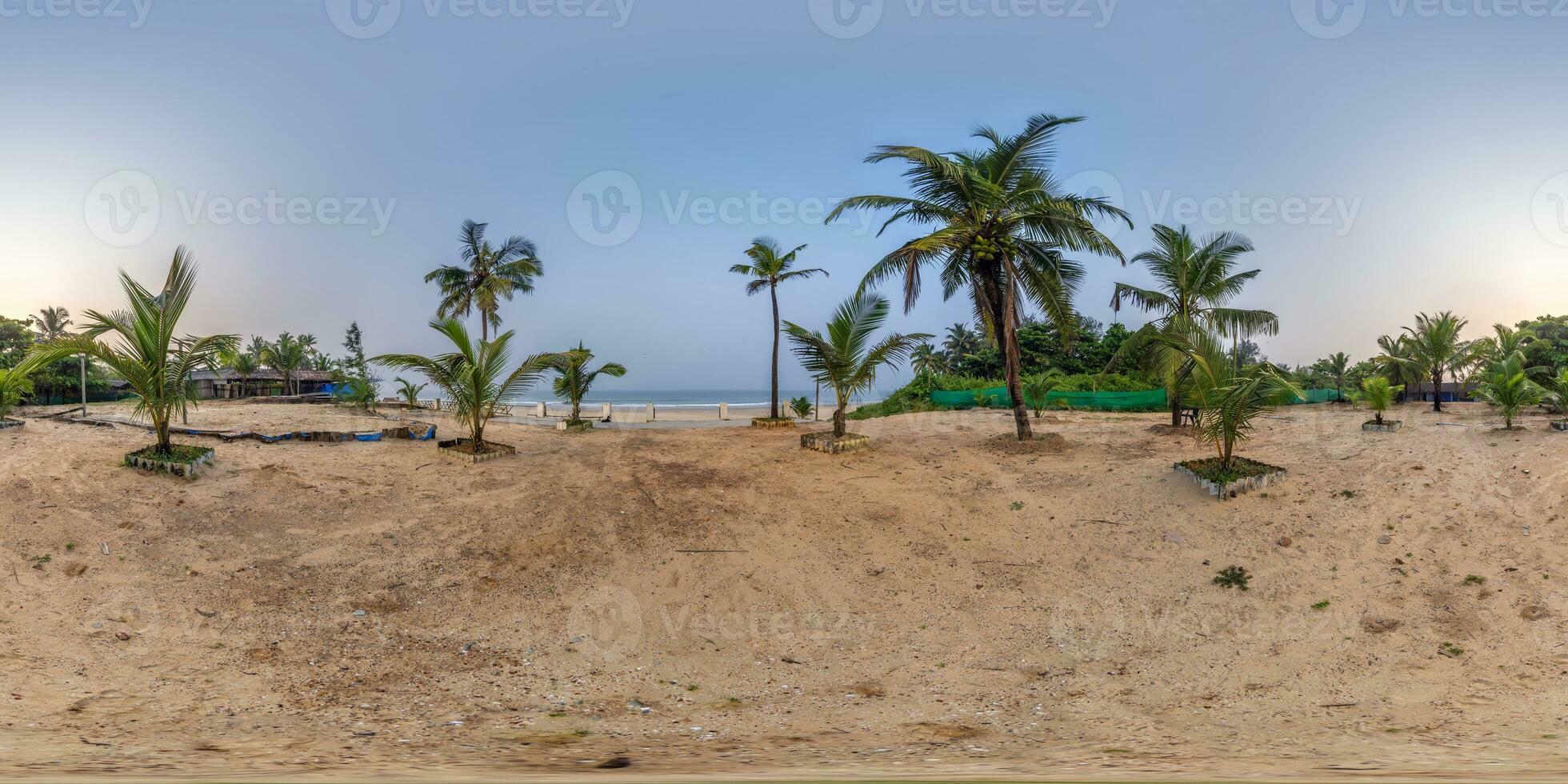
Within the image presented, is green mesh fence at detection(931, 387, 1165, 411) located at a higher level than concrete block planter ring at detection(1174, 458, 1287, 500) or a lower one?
higher

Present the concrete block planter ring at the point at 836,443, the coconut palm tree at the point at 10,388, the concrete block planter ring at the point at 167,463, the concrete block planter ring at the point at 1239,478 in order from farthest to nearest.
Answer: the concrete block planter ring at the point at 836,443
the coconut palm tree at the point at 10,388
the concrete block planter ring at the point at 167,463
the concrete block planter ring at the point at 1239,478

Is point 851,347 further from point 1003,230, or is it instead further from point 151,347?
point 151,347

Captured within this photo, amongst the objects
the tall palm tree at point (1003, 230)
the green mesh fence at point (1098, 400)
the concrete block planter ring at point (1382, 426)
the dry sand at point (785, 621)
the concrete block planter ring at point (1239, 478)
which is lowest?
the dry sand at point (785, 621)

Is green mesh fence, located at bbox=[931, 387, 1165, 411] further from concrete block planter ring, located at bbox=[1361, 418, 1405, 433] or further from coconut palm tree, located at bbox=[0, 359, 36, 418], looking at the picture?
coconut palm tree, located at bbox=[0, 359, 36, 418]

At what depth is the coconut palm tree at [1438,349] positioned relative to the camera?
17016 mm

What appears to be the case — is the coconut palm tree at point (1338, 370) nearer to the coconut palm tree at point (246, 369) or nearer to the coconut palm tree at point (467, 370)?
the coconut palm tree at point (467, 370)

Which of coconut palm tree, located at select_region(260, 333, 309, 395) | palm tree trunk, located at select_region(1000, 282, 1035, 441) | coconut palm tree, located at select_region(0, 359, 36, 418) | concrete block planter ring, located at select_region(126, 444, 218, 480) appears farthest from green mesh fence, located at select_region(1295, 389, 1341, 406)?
coconut palm tree, located at select_region(260, 333, 309, 395)

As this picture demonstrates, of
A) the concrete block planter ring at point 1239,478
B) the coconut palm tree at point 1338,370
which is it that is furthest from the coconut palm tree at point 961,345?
the concrete block planter ring at point 1239,478

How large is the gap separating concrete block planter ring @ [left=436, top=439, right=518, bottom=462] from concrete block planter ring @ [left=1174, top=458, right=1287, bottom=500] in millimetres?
10967

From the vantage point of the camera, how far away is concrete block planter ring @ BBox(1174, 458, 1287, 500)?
7.78 m

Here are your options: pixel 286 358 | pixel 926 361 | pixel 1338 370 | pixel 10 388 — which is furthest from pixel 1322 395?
pixel 286 358

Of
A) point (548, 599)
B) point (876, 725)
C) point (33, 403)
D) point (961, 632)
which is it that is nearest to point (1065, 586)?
point (961, 632)

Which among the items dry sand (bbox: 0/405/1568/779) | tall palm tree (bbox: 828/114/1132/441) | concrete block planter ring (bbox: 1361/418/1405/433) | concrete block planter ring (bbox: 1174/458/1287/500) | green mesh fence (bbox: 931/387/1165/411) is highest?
tall palm tree (bbox: 828/114/1132/441)

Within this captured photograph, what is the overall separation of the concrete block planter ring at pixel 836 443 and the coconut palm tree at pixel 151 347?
9544mm
